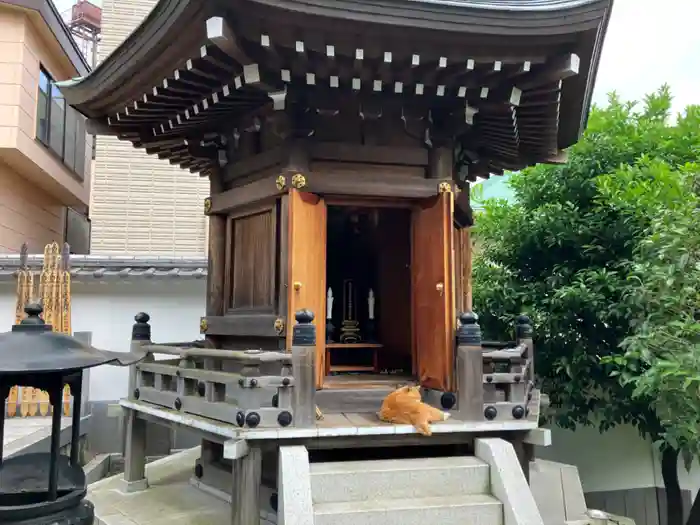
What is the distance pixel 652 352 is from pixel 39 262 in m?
8.87

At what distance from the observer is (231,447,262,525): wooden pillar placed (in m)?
4.13

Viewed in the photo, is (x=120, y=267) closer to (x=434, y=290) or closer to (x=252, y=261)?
(x=252, y=261)

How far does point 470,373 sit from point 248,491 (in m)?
1.96

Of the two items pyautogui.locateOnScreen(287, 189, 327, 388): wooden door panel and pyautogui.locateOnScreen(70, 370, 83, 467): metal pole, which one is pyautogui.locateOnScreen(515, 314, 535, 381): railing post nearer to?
pyautogui.locateOnScreen(287, 189, 327, 388): wooden door panel

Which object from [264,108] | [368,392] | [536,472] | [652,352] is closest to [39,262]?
[264,108]

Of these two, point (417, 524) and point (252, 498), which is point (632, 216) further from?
point (252, 498)

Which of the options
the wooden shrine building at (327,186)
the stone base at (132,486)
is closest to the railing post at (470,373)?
the wooden shrine building at (327,186)

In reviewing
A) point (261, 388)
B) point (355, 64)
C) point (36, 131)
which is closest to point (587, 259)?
point (355, 64)

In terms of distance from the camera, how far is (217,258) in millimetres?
6070

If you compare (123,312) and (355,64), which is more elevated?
(355,64)

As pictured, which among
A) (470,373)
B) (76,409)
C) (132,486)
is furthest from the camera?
(132,486)

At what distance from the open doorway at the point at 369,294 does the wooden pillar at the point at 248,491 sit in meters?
1.72

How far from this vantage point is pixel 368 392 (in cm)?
513

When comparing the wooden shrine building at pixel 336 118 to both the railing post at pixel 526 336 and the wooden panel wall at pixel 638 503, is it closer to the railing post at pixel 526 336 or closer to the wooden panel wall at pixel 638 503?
the railing post at pixel 526 336
